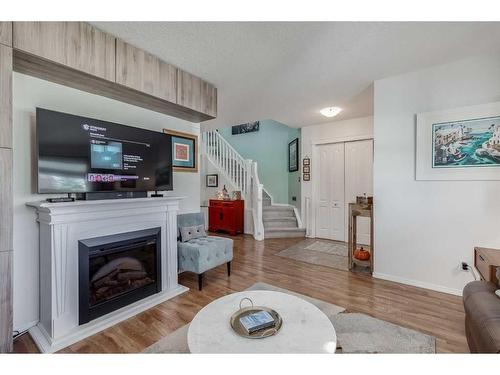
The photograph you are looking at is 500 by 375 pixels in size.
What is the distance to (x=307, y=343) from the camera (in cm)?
118

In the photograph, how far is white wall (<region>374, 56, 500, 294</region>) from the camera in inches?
94.1

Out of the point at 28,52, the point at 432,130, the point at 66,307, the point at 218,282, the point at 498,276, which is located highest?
the point at 28,52

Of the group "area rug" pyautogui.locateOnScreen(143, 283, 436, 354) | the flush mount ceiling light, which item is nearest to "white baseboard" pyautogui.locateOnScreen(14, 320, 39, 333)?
"area rug" pyautogui.locateOnScreen(143, 283, 436, 354)

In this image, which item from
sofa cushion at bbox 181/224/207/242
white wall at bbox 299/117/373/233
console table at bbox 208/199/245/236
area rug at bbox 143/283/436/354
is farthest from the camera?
console table at bbox 208/199/245/236

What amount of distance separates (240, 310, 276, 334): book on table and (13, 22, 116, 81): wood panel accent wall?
2122 mm

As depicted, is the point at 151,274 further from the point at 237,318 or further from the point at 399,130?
the point at 399,130

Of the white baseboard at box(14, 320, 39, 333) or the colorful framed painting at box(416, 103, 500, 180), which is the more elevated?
the colorful framed painting at box(416, 103, 500, 180)

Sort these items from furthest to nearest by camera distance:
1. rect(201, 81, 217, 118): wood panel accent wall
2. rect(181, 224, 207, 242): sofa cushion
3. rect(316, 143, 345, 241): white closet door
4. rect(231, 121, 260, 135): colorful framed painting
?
rect(231, 121, 260, 135): colorful framed painting → rect(316, 143, 345, 241): white closet door → rect(181, 224, 207, 242): sofa cushion → rect(201, 81, 217, 118): wood panel accent wall

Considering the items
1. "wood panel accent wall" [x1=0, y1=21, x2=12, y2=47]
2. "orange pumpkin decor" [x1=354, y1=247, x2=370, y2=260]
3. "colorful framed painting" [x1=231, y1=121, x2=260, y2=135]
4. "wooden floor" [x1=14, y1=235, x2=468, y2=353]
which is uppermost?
"colorful framed painting" [x1=231, y1=121, x2=260, y2=135]

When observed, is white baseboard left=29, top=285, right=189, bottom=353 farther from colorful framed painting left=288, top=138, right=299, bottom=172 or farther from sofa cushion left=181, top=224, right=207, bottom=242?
colorful framed painting left=288, top=138, right=299, bottom=172

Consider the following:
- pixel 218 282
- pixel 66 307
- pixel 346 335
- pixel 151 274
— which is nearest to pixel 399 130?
pixel 346 335

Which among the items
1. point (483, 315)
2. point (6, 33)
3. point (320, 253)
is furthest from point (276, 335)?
point (320, 253)

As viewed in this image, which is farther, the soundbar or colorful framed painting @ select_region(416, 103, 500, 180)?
colorful framed painting @ select_region(416, 103, 500, 180)
